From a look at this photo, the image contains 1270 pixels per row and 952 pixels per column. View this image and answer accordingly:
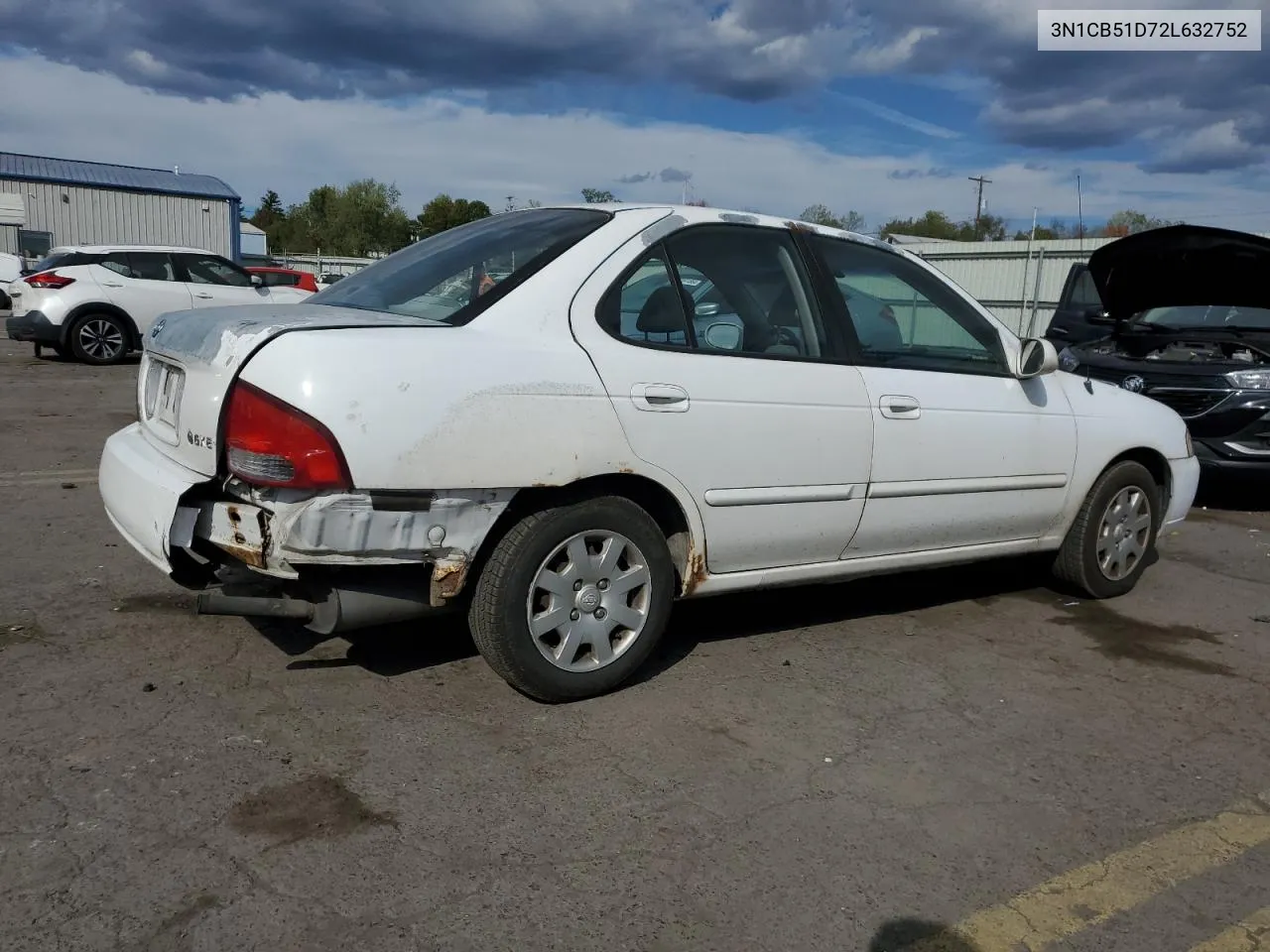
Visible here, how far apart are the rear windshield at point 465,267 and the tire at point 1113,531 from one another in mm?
2802

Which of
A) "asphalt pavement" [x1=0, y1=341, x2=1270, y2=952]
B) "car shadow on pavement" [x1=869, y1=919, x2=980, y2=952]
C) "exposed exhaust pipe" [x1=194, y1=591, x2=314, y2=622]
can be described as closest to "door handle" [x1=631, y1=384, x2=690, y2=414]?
"asphalt pavement" [x1=0, y1=341, x2=1270, y2=952]

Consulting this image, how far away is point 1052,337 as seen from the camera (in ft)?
33.9

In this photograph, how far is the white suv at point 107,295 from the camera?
1348 cm

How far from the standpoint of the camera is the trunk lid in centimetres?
320

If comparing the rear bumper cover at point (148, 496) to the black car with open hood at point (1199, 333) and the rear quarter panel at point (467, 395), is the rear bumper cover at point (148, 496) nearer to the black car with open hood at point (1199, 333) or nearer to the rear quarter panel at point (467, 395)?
the rear quarter panel at point (467, 395)

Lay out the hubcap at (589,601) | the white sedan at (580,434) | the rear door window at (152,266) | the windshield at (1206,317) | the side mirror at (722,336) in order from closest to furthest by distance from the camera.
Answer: the white sedan at (580,434) → the hubcap at (589,601) → the side mirror at (722,336) → the windshield at (1206,317) → the rear door window at (152,266)

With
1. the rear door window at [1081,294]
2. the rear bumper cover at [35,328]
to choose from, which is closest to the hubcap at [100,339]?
the rear bumper cover at [35,328]

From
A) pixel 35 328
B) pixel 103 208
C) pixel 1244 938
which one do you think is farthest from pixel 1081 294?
pixel 103 208

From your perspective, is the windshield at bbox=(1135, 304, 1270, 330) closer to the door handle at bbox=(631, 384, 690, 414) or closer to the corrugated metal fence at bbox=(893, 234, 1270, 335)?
the door handle at bbox=(631, 384, 690, 414)

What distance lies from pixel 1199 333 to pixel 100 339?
12534 mm

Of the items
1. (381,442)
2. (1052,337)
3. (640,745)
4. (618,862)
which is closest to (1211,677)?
(640,745)

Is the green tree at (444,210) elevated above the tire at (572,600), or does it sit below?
above

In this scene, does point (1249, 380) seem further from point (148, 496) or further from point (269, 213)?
point (269, 213)

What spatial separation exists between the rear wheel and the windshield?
12.0 metres
